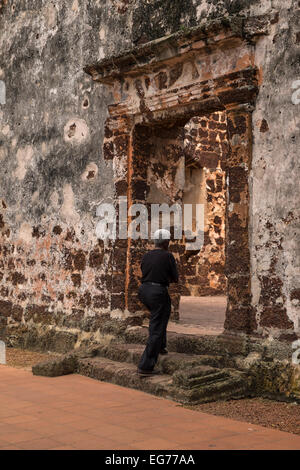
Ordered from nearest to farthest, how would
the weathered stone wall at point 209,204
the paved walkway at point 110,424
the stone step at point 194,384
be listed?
1. the paved walkway at point 110,424
2. the stone step at point 194,384
3. the weathered stone wall at point 209,204

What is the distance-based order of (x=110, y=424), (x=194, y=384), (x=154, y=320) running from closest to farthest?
(x=110, y=424), (x=194, y=384), (x=154, y=320)

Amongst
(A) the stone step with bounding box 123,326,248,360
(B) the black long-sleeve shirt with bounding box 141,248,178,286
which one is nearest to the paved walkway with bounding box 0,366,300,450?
(A) the stone step with bounding box 123,326,248,360

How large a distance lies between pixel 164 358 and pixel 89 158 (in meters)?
2.75

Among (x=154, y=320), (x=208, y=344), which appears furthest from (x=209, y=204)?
(x=154, y=320)

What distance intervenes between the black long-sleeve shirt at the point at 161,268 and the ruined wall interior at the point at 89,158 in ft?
1.78

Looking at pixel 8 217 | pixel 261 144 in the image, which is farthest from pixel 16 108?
pixel 261 144

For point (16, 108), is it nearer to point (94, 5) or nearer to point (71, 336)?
point (94, 5)

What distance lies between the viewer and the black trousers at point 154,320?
5406mm

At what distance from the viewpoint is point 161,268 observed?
5.55 meters

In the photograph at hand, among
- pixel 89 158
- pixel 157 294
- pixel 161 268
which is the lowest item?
pixel 157 294

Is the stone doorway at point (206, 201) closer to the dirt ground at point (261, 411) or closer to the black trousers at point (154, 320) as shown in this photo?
the black trousers at point (154, 320)

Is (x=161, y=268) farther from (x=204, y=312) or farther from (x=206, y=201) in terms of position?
(x=206, y=201)

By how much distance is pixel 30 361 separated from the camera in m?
7.19

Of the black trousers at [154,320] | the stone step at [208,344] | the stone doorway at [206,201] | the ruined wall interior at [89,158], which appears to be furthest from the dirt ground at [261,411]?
the stone doorway at [206,201]
